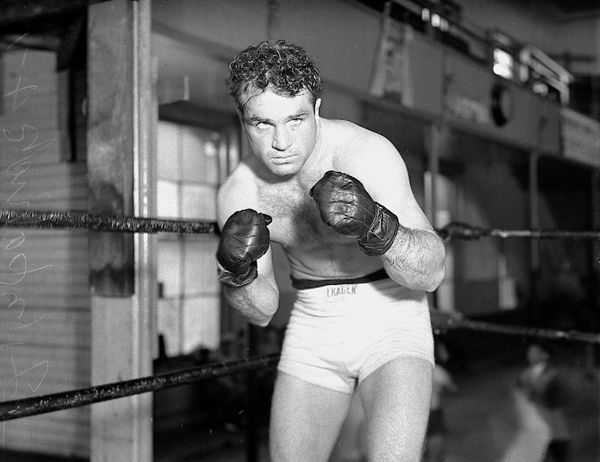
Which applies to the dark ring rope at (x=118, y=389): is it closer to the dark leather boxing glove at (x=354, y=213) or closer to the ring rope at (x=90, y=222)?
the ring rope at (x=90, y=222)

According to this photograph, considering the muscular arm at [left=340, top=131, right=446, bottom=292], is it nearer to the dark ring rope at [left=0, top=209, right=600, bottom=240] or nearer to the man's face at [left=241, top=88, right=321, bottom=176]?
the man's face at [left=241, top=88, right=321, bottom=176]

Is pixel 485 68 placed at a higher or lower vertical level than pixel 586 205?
higher

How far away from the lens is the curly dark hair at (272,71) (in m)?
1.19

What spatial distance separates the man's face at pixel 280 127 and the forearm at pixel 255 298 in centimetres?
32

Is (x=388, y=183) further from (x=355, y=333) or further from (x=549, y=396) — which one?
(x=549, y=396)

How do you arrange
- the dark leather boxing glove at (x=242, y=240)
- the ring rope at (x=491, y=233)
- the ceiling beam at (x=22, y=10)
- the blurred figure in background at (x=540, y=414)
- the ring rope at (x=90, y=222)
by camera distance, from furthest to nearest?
1. the blurred figure in background at (x=540, y=414)
2. the ring rope at (x=491, y=233)
3. the ceiling beam at (x=22, y=10)
4. the dark leather boxing glove at (x=242, y=240)
5. the ring rope at (x=90, y=222)

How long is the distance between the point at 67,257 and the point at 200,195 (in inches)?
58.4

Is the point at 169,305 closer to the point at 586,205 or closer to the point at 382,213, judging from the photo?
the point at 382,213

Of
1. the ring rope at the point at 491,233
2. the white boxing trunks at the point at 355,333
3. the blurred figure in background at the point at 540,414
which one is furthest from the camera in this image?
the blurred figure in background at the point at 540,414

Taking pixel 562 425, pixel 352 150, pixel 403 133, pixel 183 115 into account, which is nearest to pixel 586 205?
pixel 403 133

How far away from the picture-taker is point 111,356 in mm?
2184

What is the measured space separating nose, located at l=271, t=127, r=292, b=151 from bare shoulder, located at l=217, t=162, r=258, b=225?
27 centimetres

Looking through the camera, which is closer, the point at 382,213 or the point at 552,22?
the point at 382,213

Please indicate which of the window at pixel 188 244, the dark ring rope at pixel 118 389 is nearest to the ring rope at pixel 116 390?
the dark ring rope at pixel 118 389
